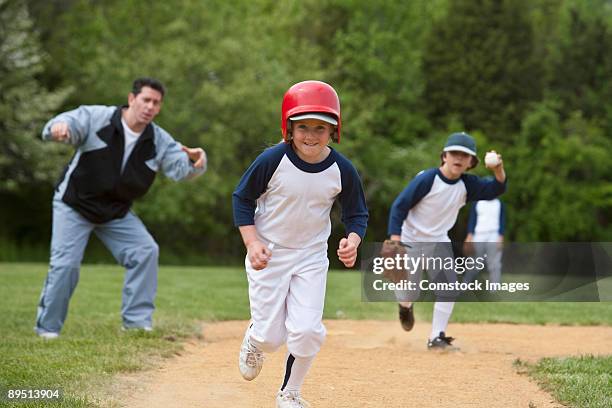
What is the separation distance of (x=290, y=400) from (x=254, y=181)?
1271 millimetres

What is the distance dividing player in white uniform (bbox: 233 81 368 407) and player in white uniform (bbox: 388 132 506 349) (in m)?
2.54

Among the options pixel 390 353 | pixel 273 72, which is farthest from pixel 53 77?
pixel 390 353

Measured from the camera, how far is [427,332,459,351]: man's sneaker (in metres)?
7.61

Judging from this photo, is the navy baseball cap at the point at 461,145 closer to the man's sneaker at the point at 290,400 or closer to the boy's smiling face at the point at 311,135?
the boy's smiling face at the point at 311,135

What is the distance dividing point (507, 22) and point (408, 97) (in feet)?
16.6

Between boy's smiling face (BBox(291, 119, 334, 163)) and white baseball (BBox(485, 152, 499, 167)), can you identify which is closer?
boy's smiling face (BBox(291, 119, 334, 163))

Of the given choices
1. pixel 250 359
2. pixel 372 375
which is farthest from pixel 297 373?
pixel 372 375

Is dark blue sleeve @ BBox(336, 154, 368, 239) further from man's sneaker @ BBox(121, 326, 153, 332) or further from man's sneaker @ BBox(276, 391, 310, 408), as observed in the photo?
man's sneaker @ BBox(121, 326, 153, 332)

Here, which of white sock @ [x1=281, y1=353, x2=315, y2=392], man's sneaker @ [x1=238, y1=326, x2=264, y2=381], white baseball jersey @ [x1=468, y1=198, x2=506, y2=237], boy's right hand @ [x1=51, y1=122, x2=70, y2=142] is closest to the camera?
white sock @ [x1=281, y1=353, x2=315, y2=392]

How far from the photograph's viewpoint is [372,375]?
247 inches

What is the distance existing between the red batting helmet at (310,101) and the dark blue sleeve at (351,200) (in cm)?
30

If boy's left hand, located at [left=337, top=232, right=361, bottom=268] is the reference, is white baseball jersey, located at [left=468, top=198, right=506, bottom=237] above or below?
above

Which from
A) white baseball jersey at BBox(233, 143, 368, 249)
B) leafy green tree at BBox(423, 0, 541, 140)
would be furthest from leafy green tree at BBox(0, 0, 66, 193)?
white baseball jersey at BBox(233, 143, 368, 249)

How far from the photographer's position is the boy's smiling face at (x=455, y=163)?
7641 mm
